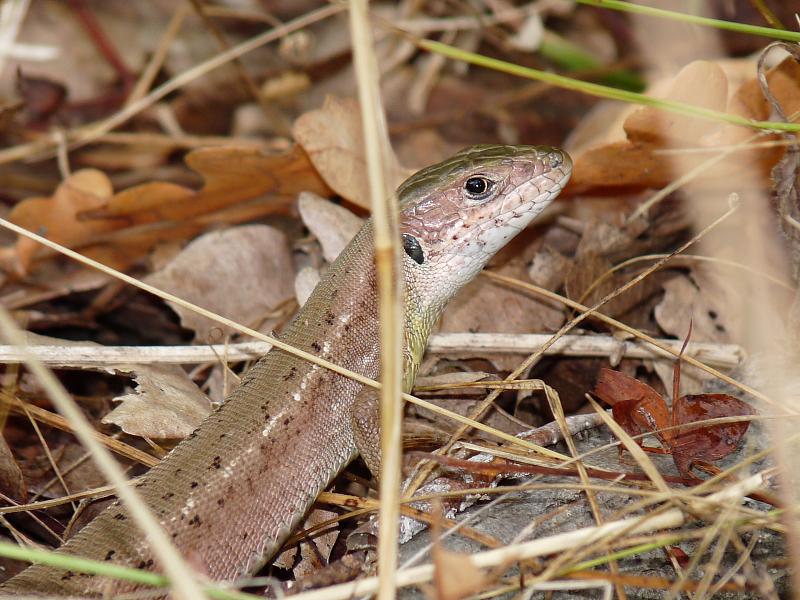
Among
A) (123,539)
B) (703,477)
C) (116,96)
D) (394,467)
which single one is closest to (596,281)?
(703,477)

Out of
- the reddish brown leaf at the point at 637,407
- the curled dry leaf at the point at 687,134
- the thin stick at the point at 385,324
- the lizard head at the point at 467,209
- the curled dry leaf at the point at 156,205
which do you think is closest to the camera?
the thin stick at the point at 385,324

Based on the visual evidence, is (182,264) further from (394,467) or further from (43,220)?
(394,467)

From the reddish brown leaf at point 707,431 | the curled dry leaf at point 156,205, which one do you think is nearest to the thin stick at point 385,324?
the reddish brown leaf at point 707,431

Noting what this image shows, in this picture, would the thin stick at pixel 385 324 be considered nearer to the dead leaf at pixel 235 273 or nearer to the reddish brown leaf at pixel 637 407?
the reddish brown leaf at pixel 637 407

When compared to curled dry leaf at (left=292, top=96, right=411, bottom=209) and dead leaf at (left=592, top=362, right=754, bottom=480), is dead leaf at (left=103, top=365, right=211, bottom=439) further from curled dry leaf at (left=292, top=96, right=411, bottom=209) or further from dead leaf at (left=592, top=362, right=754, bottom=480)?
dead leaf at (left=592, top=362, right=754, bottom=480)

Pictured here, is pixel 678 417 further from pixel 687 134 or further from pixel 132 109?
pixel 132 109

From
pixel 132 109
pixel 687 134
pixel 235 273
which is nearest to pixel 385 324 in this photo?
pixel 235 273

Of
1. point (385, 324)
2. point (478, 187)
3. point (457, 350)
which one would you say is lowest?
point (457, 350)

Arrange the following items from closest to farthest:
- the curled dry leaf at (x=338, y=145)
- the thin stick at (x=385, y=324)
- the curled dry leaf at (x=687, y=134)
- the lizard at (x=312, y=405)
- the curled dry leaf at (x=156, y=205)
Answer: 1. the thin stick at (x=385, y=324)
2. the lizard at (x=312, y=405)
3. the curled dry leaf at (x=687, y=134)
4. the curled dry leaf at (x=338, y=145)
5. the curled dry leaf at (x=156, y=205)

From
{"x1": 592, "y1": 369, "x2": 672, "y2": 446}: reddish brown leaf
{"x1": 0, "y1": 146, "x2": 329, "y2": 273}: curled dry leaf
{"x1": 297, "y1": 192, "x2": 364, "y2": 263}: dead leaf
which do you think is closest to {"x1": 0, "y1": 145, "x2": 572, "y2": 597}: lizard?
{"x1": 297, "y1": 192, "x2": 364, "y2": 263}: dead leaf
